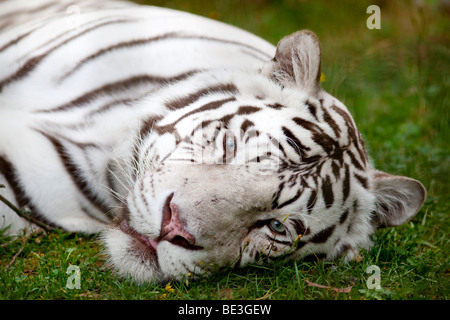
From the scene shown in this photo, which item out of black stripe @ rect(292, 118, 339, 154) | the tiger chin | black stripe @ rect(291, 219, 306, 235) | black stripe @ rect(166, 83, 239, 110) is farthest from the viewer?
black stripe @ rect(166, 83, 239, 110)

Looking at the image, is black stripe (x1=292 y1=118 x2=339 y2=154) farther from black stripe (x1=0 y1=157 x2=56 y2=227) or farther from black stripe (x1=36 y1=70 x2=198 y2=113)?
black stripe (x1=0 y1=157 x2=56 y2=227)

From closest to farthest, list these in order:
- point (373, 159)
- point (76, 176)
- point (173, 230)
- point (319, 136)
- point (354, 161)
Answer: point (173, 230) < point (319, 136) < point (354, 161) < point (76, 176) < point (373, 159)

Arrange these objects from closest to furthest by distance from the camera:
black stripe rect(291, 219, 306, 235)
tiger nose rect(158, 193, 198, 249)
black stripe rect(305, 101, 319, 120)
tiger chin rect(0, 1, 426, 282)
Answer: tiger nose rect(158, 193, 198, 249) < tiger chin rect(0, 1, 426, 282) < black stripe rect(291, 219, 306, 235) < black stripe rect(305, 101, 319, 120)

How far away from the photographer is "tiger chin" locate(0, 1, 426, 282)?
6.79 ft

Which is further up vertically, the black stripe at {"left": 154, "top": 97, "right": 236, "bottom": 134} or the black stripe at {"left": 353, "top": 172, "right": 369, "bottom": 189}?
the black stripe at {"left": 154, "top": 97, "right": 236, "bottom": 134}

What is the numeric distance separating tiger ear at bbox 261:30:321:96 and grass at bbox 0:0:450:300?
0.79 m

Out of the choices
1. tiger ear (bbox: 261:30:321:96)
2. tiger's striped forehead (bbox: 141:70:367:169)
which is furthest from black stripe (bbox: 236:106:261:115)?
tiger ear (bbox: 261:30:321:96)

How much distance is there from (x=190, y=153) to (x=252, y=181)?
286 mm

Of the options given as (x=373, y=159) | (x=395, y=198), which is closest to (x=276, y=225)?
(x=395, y=198)

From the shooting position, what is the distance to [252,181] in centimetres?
208

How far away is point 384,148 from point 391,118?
68 centimetres

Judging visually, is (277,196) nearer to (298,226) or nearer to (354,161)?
(298,226)

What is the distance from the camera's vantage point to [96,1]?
147 inches
